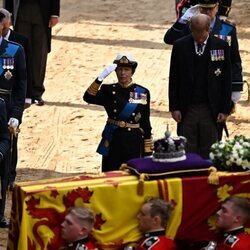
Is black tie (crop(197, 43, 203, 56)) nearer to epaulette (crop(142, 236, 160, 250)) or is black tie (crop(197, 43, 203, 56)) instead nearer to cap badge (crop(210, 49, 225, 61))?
cap badge (crop(210, 49, 225, 61))

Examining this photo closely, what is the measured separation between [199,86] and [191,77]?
0.42ft

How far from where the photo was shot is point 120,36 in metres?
21.3

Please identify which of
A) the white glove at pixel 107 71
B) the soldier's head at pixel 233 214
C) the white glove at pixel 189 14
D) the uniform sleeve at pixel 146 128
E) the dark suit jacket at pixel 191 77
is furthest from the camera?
the white glove at pixel 189 14

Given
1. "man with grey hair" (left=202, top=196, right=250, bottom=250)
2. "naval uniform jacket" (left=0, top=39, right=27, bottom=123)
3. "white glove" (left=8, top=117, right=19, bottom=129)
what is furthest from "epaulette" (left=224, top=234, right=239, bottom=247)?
"naval uniform jacket" (left=0, top=39, right=27, bottom=123)

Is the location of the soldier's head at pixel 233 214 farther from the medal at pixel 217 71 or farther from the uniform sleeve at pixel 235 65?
the uniform sleeve at pixel 235 65

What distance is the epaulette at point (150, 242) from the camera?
9.39 m

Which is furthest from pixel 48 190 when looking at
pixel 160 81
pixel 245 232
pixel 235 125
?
pixel 160 81

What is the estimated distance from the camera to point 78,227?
920 cm

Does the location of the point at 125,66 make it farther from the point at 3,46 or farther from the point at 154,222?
the point at 154,222

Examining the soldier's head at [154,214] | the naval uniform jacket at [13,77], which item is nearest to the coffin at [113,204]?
the soldier's head at [154,214]

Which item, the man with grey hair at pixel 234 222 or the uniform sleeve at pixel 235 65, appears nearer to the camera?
the man with grey hair at pixel 234 222

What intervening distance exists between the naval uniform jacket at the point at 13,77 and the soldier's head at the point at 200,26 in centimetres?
170

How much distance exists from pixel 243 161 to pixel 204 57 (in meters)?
2.47

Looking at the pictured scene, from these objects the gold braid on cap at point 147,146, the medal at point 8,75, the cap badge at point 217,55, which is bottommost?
the gold braid on cap at point 147,146
